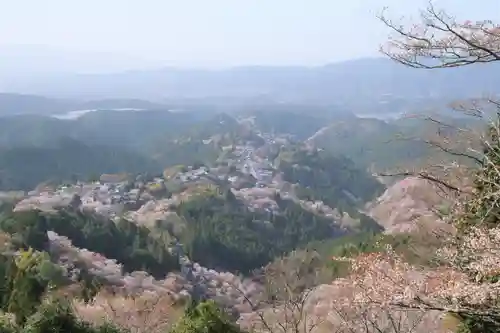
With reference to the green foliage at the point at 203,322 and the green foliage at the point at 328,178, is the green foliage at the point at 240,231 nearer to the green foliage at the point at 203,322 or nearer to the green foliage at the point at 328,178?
the green foliage at the point at 328,178

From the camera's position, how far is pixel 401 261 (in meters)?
4.21

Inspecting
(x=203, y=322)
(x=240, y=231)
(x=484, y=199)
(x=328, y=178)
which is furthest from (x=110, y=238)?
(x=328, y=178)

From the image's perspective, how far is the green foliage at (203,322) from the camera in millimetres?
7706

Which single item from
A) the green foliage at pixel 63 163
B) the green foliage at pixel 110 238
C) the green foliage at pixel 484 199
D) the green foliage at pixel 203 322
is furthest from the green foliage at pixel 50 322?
the green foliage at pixel 63 163

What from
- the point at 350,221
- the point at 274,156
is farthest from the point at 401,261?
the point at 274,156

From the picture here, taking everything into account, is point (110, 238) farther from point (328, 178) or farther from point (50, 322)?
point (328, 178)

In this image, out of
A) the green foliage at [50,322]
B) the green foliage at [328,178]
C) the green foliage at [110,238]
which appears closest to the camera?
the green foliage at [50,322]

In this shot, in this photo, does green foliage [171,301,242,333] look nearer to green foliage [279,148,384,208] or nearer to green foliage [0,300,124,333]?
green foliage [0,300,124,333]

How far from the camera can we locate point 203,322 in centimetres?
779

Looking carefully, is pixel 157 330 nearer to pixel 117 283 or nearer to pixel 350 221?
pixel 117 283

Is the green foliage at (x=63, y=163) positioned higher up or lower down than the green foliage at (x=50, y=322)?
lower down

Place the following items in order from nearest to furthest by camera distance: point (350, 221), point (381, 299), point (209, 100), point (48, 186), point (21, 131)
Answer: point (381, 299), point (350, 221), point (48, 186), point (21, 131), point (209, 100)

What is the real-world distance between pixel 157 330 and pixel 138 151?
69.8 m

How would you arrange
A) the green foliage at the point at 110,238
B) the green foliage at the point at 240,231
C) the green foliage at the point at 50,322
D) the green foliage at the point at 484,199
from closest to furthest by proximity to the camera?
the green foliage at the point at 484,199, the green foliage at the point at 50,322, the green foliage at the point at 110,238, the green foliage at the point at 240,231
